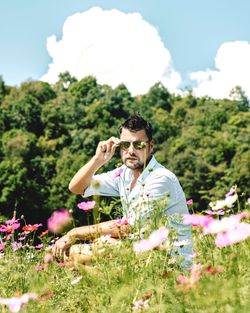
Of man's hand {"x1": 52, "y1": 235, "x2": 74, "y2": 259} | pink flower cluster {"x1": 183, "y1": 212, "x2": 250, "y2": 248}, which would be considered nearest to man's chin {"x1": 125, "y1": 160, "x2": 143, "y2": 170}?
man's hand {"x1": 52, "y1": 235, "x2": 74, "y2": 259}

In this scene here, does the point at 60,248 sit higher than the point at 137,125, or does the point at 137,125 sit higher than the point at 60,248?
the point at 137,125

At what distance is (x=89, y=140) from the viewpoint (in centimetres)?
3284

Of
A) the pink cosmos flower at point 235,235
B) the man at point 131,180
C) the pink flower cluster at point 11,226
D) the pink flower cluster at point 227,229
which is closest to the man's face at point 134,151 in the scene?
the man at point 131,180

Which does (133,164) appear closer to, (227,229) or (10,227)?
(10,227)

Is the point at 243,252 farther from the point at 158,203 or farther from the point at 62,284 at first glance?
the point at 62,284

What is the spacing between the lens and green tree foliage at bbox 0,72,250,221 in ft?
84.7

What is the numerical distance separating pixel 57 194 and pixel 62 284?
24215mm

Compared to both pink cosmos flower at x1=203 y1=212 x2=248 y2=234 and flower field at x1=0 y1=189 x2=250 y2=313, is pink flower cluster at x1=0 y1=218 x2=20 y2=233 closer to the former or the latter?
flower field at x1=0 y1=189 x2=250 y2=313

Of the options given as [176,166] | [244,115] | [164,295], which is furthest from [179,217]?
[244,115]

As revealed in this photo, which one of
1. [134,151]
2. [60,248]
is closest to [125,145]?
[134,151]

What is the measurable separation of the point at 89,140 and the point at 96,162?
97.4 ft

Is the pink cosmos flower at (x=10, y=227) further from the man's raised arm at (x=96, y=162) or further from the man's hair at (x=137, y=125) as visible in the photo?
the man's hair at (x=137, y=125)

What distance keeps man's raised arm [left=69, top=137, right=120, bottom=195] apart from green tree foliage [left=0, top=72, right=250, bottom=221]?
21211 millimetres

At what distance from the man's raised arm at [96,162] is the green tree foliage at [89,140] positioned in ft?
69.6
